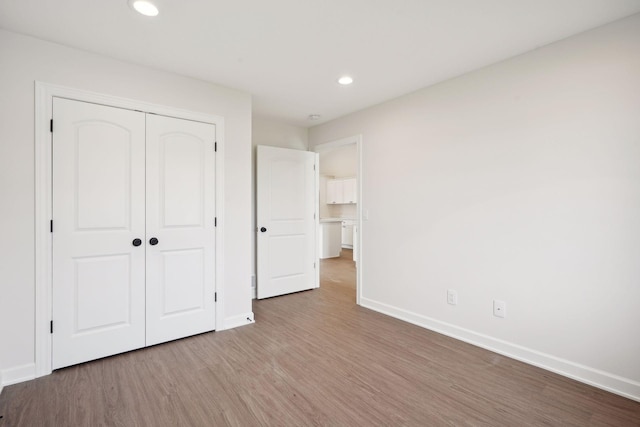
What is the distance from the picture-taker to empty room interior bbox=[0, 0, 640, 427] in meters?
1.99

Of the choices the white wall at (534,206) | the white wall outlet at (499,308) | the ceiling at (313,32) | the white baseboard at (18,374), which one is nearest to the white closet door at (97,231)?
the white baseboard at (18,374)

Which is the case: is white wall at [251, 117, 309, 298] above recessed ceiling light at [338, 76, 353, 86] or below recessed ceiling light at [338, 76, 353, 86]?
below

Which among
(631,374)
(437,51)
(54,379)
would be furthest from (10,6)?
(631,374)

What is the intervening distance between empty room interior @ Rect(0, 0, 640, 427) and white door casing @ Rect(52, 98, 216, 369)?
0.05 feet

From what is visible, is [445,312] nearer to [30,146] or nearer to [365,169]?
[365,169]

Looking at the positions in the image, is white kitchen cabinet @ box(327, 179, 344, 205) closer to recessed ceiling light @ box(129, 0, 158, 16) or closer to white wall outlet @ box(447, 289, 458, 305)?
white wall outlet @ box(447, 289, 458, 305)

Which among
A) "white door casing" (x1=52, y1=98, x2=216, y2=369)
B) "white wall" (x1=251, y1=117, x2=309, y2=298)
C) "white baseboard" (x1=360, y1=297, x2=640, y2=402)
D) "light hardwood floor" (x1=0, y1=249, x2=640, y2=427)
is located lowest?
"light hardwood floor" (x1=0, y1=249, x2=640, y2=427)

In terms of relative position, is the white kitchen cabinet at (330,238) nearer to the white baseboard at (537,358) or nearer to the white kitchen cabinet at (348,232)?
the white kitchen cabinet at (348,232)

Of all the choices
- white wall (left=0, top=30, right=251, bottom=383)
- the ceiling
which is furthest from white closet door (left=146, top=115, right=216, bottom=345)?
the ceiling

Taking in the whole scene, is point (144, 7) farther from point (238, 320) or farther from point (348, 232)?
point (348, 232)

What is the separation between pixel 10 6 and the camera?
190cm

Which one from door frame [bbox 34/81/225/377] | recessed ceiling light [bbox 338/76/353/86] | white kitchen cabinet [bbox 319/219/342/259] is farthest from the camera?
white kitchen cabinet [bbox 319/219/342/259]

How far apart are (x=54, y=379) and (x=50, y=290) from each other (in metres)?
0.64

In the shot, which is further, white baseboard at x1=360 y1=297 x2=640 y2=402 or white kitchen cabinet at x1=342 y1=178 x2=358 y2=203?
white kitchen cabinet at x1=342 y1=178 x2=358 y2=203
